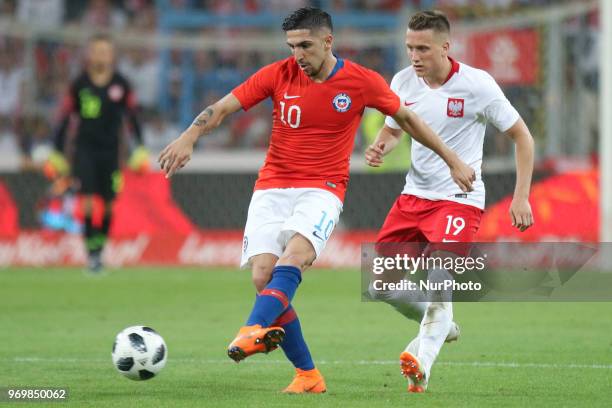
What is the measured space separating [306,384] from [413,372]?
55 centimetres

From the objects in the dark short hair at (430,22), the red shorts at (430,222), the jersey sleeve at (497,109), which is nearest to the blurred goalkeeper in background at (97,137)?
the red shorts at (430,222)

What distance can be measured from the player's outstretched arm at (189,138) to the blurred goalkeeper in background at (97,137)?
8079 millimetres

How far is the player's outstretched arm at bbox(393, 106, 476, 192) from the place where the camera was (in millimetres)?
6379

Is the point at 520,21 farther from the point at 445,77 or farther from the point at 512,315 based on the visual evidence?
the point at 445,77

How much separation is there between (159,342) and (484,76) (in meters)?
2.35

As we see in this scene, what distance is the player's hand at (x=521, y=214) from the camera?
6559 mm

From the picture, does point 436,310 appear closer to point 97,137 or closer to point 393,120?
point 393,120

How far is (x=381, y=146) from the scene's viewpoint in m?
6.92

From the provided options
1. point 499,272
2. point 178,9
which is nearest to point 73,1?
point 178,9

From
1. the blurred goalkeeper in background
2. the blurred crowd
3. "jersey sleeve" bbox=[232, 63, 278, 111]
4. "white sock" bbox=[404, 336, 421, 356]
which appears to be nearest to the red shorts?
"white sock" bbox=[404, 336, 421, 356]

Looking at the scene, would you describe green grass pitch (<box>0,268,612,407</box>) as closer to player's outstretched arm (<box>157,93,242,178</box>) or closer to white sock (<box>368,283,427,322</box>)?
white sock (<box>368,283,427,322</box>)

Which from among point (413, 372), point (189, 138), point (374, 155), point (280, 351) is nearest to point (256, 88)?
point (189, 138)

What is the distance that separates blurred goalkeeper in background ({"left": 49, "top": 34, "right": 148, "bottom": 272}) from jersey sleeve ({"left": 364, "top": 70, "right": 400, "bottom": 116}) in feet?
26.9

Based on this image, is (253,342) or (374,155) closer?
(253,342)
